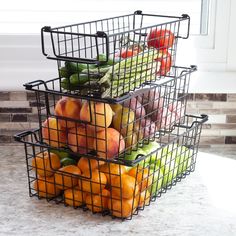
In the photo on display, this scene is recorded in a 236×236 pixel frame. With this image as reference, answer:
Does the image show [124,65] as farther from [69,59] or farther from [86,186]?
[86,186]

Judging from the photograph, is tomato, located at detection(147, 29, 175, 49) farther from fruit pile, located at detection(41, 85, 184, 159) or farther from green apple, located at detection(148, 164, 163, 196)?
green apple, located at detection(148, 164, 163, 196)

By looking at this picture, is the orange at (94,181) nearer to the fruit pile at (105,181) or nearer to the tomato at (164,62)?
the fruit pile at (105,181)

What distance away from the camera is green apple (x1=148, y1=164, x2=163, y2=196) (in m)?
1.22

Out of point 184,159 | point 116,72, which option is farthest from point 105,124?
point 184,159

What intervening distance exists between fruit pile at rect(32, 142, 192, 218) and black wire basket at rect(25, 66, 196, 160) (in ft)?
0.12

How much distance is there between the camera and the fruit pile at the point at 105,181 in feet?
3.76

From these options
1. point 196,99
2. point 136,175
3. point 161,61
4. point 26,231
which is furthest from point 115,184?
point 196,99

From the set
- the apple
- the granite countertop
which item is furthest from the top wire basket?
the granite countertop

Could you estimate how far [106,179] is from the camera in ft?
3.80

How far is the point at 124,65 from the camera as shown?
1110 mm

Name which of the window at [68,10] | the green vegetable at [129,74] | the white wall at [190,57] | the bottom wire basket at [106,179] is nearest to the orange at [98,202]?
the bottom wire basket at [106,179]

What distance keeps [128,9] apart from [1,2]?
38 cm

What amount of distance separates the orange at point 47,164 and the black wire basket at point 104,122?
1.5 inches

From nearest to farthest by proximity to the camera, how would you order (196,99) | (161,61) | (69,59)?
(69,59) < (161,61) < (196,99)
